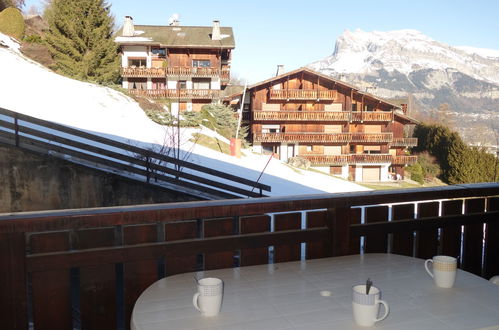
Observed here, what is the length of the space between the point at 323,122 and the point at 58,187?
1174 inches

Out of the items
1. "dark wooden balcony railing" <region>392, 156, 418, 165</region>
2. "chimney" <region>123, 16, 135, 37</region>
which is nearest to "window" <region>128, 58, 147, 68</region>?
"chimney" <region>123, 16, 135, 37</region>

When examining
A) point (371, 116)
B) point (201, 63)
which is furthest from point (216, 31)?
point (371, 116)

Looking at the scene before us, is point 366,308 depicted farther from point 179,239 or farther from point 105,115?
point 105,115

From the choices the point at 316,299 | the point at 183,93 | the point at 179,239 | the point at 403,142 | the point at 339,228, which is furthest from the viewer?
the point at 403,142

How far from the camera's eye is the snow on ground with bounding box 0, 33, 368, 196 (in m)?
15.8

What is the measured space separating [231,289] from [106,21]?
1315 inches

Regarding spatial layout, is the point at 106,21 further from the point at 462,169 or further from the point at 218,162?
the point at 462,169

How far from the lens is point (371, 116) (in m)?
36.1

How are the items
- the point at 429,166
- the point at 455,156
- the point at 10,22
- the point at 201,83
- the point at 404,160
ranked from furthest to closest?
the point at 429,166 → the point at 404,160 → the point at 201,83 → the point at 455,156 → the point at 10,22

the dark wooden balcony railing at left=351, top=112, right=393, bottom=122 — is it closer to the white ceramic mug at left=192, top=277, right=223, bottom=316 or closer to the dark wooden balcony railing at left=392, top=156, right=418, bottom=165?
the dark wooden balcony railing at left=392, top=156, right=418, bottom=165

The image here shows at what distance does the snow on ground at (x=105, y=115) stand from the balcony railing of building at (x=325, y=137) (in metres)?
13.0

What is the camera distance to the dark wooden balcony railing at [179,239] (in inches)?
85.8

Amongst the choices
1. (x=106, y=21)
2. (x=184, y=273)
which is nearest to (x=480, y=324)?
(x=184, y=273)

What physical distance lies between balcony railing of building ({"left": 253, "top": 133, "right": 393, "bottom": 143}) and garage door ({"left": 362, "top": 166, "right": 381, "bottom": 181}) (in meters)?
2.42
